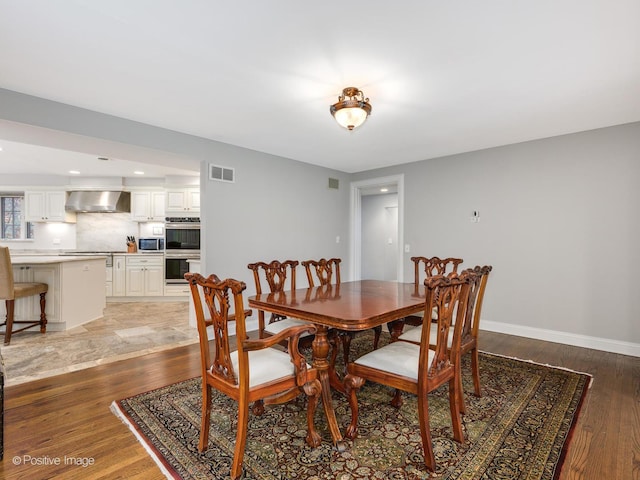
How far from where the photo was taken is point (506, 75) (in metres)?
2.41

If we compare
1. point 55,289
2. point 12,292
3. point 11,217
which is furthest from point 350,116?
point 11,217

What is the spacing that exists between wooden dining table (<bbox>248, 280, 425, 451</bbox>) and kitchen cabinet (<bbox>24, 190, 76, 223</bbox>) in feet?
20.6

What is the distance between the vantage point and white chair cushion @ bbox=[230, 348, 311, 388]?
1653 millimetres

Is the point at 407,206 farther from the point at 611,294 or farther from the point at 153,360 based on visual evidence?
the point at 153,360

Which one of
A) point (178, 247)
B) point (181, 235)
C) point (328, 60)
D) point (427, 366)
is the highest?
point (328, 60)

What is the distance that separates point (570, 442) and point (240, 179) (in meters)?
3.98

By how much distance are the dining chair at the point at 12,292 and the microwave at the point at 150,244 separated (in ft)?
8.91

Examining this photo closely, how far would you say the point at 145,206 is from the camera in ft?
21.7

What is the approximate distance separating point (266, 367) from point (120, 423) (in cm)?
117

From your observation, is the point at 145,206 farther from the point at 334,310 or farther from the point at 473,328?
the point at 473,328

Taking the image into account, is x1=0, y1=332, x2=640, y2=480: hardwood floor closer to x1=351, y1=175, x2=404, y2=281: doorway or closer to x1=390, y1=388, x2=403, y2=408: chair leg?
x1=390, y1=388, x2=403, y2=408: chair leg

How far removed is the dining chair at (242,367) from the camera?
5.05 ft

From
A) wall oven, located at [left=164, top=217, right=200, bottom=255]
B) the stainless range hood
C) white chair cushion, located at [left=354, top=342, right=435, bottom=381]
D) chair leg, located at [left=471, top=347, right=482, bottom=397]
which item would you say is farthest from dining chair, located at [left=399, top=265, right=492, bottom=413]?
the stainless range hood

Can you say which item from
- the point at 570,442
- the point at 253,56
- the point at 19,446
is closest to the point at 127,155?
the point at 253,56
